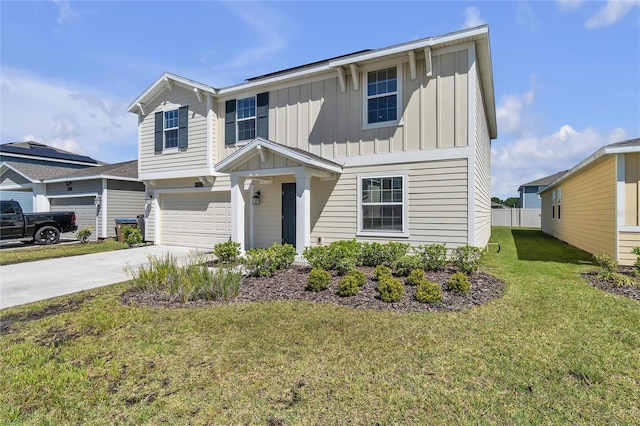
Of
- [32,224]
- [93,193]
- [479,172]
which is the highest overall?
[479,172]

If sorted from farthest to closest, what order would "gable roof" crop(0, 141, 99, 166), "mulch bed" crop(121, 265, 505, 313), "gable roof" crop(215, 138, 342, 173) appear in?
"gable roof" crop(0, 141, 99, 166)
"gable roof" crop(215, 138, 342, 173)
"mulch bed" crop(121, 265, 505, 313)

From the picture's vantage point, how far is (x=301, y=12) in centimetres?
896

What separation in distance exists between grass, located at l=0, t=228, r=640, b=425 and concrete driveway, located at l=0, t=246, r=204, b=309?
120cm

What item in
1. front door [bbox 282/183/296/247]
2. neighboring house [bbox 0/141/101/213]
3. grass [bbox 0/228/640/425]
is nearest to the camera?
grass [bbox 0/228/640/425]

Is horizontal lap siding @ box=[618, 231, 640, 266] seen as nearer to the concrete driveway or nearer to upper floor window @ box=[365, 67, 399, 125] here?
upper floor window @ box=[365, 67, 399, 125]

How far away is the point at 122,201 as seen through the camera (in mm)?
15820

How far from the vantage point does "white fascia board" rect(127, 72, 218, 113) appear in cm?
1109

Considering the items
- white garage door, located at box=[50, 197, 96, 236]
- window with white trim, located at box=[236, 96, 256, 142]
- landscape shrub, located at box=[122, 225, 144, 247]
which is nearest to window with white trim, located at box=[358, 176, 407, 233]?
window with white trim, located at box=[236, 96, 256, 142]

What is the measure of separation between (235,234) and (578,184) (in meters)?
11.9

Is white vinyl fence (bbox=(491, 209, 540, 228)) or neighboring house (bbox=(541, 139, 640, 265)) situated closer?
neighboring house (bbox=(541, 139, 640, 265))

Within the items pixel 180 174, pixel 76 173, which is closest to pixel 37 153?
pixel 76 173

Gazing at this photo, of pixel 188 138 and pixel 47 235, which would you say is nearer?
pixel 188 138

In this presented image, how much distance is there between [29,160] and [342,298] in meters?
28.7

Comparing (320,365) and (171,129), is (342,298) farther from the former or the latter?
(171,129)
